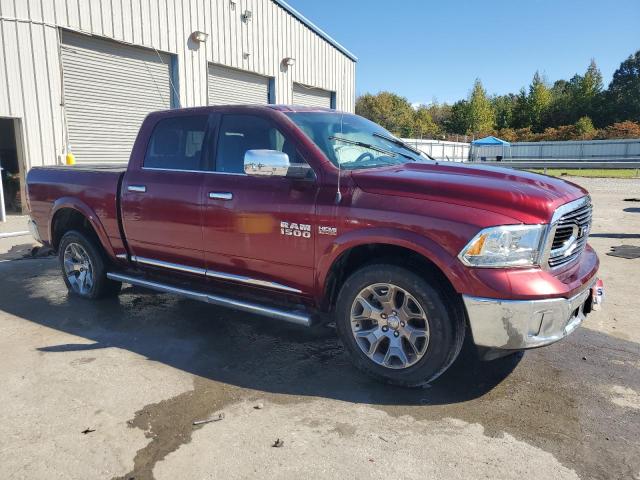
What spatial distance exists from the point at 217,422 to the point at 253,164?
1.72m

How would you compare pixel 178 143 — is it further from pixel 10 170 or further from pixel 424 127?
pixel 424 127

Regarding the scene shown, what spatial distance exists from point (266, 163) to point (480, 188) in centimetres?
144

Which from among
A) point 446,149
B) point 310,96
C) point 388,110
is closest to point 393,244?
point 310,96

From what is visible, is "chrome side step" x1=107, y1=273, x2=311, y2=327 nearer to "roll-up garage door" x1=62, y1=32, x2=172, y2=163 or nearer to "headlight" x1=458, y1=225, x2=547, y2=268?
"headlight" x1=458, y1=225, x2=547, y2=268

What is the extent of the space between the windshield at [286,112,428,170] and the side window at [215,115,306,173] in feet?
0.69

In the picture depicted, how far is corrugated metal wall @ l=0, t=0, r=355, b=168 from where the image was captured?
33.8 ft

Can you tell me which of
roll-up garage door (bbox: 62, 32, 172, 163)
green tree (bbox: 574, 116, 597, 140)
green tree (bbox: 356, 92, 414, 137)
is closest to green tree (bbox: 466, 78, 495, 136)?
green tree (bbox: 356, 92, 414, 137)

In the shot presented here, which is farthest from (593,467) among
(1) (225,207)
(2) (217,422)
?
(1) (225,207)

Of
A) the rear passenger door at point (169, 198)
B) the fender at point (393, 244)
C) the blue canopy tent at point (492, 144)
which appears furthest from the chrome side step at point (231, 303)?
the blue canopy tent at point (492, 144)

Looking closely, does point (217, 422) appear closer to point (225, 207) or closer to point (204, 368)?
point (204, 368)

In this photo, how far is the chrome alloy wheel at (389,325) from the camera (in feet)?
11.1

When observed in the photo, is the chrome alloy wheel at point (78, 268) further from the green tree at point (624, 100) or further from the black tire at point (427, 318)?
the green tree at point (624, 100)

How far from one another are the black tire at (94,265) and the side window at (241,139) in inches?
78.3

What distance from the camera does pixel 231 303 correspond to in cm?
408
